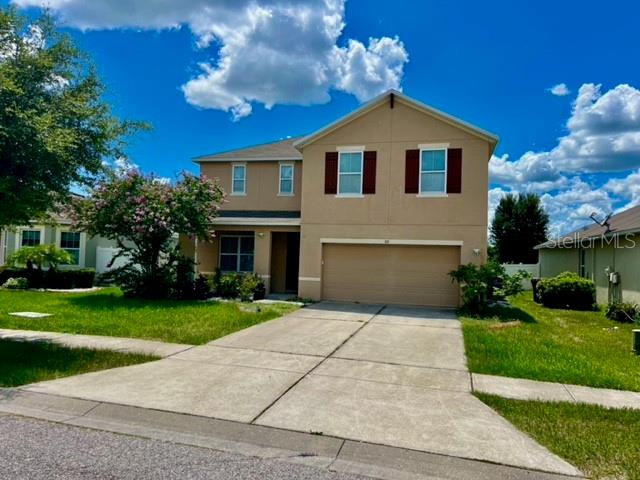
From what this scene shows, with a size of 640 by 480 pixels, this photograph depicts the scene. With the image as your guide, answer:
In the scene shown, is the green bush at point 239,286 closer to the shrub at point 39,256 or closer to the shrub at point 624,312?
the shrub at point 39,256

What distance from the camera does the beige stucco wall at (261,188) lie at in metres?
18.3

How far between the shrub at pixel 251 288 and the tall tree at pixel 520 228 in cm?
2476

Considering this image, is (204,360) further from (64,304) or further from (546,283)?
(546,283)

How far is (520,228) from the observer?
114ft

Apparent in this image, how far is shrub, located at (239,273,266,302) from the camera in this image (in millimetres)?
15148

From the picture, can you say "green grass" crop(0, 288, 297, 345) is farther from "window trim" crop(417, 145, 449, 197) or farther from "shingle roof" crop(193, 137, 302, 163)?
"shingle roof" crop(193, 137, 302, 163)

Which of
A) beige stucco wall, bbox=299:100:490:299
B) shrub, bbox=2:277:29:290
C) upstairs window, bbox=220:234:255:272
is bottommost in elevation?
shrub, bbox=2:277:29:290

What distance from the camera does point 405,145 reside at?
15055 mm

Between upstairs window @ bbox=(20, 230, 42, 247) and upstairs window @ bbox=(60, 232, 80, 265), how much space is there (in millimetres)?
1096

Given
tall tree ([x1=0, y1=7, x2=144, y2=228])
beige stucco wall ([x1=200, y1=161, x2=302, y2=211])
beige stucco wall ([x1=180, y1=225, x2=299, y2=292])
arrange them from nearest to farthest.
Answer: tall tree ([x1=0, y1=7, x2=144, y2=228]) → beige stucco wall ([x1=180, y1=225, x2=299, y2=292]) → beige stucco wall ([x1=200, y1=161, x2=302, y2=211])

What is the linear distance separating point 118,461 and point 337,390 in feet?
9.41

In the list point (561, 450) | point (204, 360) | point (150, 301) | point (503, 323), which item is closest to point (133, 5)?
point (204, 360)

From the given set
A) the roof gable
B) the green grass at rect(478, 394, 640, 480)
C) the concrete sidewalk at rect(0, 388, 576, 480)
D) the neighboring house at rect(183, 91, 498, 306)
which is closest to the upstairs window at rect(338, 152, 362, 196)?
the neighboring house at rect(183, 91, 498, 306)

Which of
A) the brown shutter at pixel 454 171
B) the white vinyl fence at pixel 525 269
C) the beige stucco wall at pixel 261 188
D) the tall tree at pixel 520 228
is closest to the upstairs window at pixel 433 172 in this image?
the brown shutter at pixel 454 171
